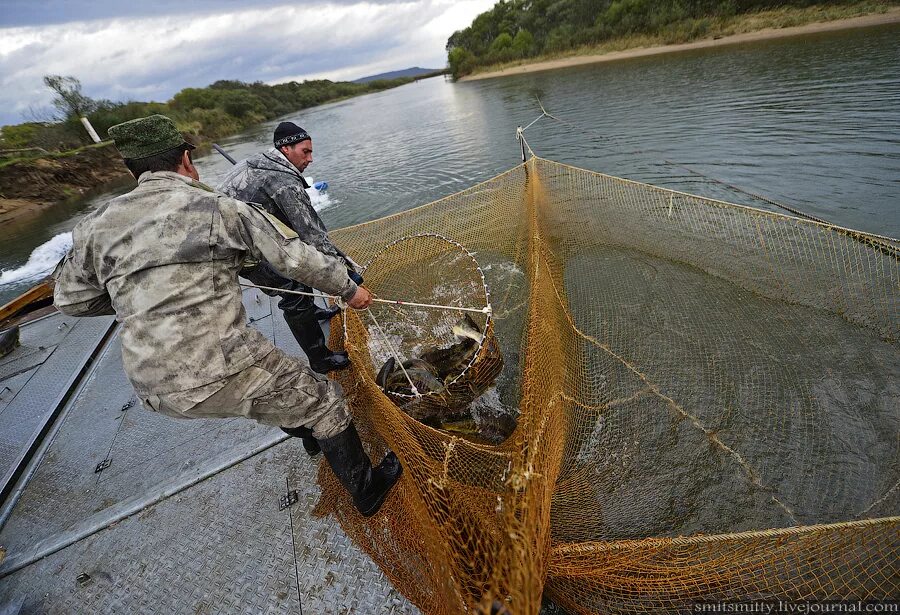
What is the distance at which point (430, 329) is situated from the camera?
4.38 m

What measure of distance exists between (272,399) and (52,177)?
35451mm

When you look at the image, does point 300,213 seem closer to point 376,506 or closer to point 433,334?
point 433,334

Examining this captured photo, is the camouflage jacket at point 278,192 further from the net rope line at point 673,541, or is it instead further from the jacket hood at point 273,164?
the net rope line at point 673,541

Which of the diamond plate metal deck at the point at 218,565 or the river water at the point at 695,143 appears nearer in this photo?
the diamond plate metal deck at the point at 218,565

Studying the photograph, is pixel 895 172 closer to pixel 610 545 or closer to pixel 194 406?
pixel 610 545

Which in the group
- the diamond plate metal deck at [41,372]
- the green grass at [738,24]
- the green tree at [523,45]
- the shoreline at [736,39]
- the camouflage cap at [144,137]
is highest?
the camouflage cap at [144,137]

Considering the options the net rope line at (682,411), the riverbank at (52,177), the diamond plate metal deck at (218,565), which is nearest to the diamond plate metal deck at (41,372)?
the diamond plate metal deck at (218,565)

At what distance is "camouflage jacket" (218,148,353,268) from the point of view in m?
3.08

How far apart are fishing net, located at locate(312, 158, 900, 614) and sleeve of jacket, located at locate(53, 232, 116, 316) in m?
1.46

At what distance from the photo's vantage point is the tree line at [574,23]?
32719 millimetres

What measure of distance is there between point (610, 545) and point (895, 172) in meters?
9.41

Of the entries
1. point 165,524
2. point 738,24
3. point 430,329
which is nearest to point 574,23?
point 738,24

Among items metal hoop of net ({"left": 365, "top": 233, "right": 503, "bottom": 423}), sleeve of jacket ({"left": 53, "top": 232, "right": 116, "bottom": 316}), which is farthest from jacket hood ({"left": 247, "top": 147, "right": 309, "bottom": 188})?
sleeve of jacket ({"left": 53, "top": 232, "right": 116, "bottom": 316})

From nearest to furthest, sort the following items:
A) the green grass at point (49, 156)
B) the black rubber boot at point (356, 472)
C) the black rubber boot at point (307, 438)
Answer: the black rubber boot at point (356, 472), the black rubber boot at point (307, 438), the green grass at point (49, 156)
